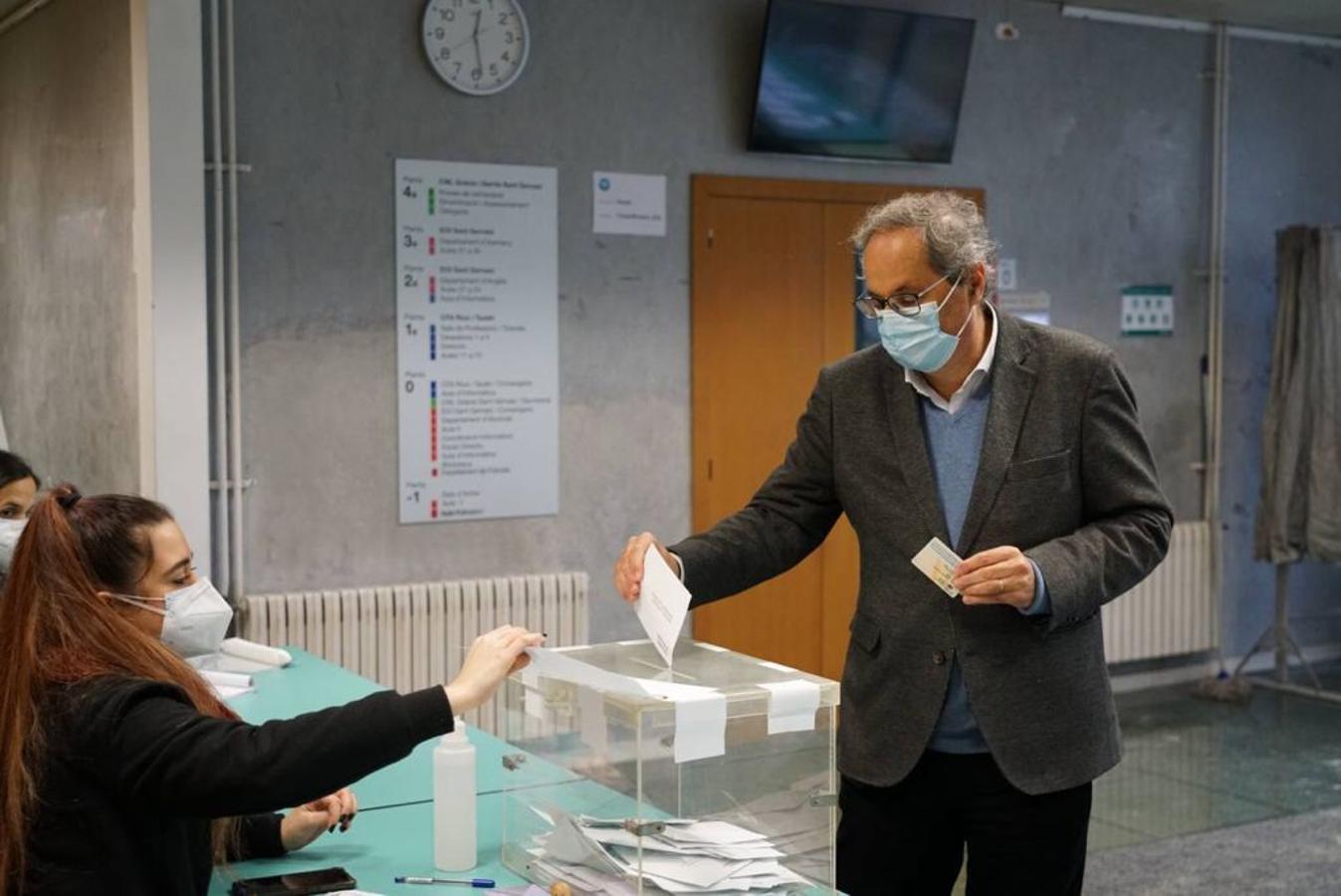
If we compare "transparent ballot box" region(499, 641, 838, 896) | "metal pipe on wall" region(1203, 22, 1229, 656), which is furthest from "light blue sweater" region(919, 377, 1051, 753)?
"metal pipe on wall" region(1203, 22, 1229, 656)

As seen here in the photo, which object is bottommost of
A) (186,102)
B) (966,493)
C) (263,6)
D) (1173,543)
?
(1173,543)

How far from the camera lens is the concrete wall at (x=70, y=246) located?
452 cm

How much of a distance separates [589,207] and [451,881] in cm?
338

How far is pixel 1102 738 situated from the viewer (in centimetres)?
223

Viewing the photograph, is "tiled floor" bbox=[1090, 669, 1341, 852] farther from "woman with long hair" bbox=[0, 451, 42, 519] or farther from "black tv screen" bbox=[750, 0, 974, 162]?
"woman with long hair" bbox=[0, 451, 42, 519]

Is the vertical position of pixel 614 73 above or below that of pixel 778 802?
above

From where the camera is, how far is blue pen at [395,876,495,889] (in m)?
2.06

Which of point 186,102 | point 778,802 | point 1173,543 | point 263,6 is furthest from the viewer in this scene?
point 1173,543

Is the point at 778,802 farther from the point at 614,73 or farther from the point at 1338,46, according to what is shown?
the point at 1338,46

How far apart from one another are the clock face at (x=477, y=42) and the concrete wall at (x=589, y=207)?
6 cm

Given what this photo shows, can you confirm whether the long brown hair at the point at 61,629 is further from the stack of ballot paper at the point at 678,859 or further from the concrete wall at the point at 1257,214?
the concrete wall at the point at 1257,214

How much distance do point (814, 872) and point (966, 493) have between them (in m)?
0.61

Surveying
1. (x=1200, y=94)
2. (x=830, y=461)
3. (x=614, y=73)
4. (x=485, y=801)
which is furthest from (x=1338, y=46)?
(x=485, y=801)

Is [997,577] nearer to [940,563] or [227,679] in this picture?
[940,563]
